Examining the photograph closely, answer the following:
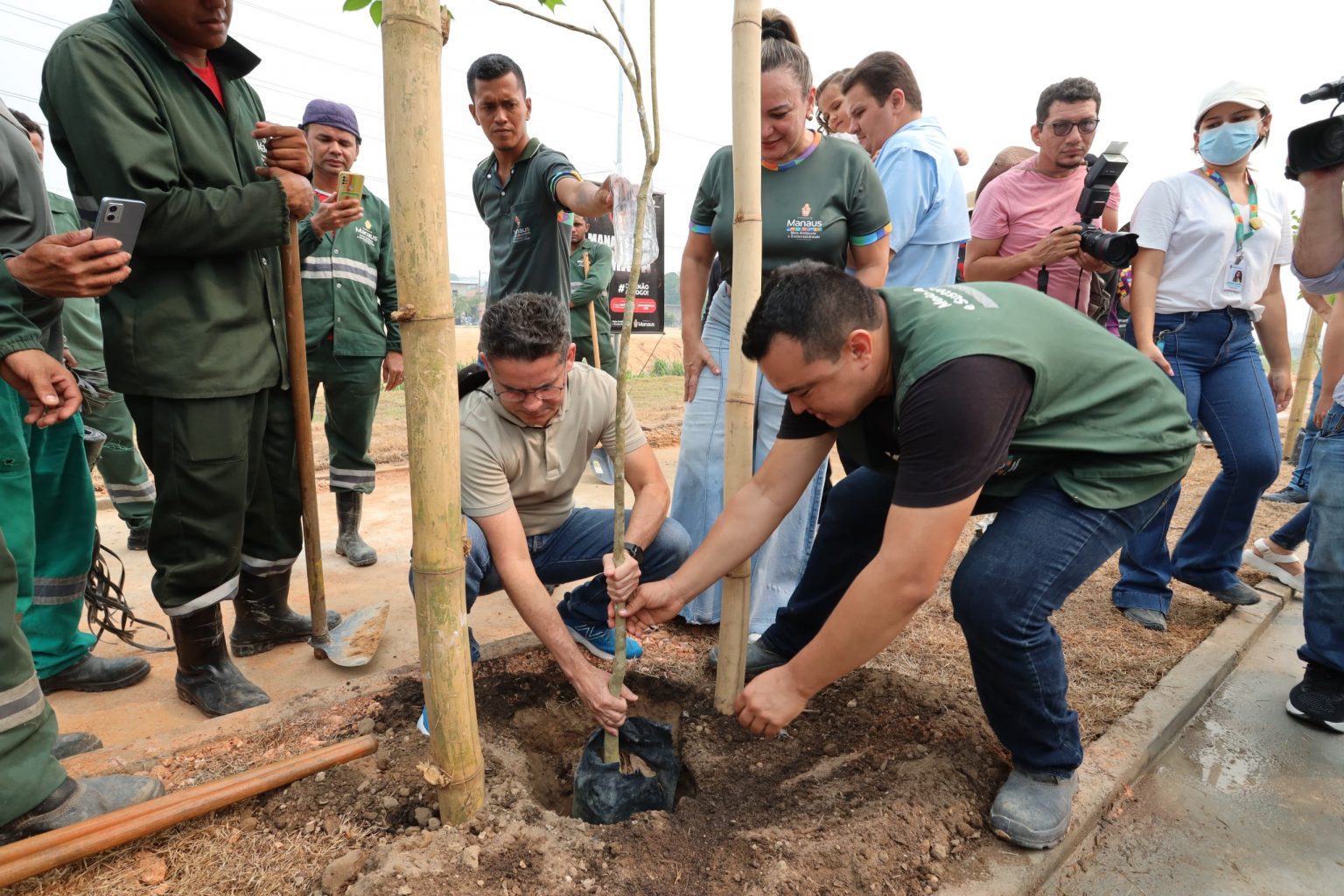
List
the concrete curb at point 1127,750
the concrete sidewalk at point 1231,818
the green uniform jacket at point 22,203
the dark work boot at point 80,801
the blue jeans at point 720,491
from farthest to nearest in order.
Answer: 1. the blue jeans at point 720,491
2. the green uniform jacket at point 22,203
3. the concrete sidewalk at point 1231,818
4. the concrete curb at point 1127,750
5. the dark work boot at point 80,801

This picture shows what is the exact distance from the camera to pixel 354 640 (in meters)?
2.93

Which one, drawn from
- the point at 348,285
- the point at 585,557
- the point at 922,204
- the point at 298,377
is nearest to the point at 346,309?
the point at 348,285

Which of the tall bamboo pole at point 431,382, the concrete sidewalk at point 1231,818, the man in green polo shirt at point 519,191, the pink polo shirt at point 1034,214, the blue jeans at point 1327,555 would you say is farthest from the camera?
the pink polo shirt at point 1034,214

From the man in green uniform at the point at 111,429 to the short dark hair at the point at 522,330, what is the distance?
2727mm

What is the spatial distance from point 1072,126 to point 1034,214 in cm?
39

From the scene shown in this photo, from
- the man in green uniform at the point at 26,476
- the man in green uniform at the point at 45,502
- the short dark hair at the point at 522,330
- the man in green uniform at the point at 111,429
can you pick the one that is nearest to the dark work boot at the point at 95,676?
the man in green uniform at the point at 45,502

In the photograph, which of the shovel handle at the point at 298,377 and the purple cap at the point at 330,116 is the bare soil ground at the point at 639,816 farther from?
the purple cap at the point at 330,116

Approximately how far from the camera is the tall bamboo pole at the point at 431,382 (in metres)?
1.41

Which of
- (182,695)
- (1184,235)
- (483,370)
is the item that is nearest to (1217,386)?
(1184,235)

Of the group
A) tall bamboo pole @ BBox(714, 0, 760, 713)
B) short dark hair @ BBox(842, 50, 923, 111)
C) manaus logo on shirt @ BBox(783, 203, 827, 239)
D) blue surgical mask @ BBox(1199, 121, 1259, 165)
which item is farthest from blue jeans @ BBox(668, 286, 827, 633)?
blue surgical mask @ BBox(1199, 121, 1259, 165)

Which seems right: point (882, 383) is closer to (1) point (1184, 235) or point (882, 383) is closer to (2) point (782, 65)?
(2) point (782, 65)

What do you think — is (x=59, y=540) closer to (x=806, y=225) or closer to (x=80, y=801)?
(x=80, y=801)

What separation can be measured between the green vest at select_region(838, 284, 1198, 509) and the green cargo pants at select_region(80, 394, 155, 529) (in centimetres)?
389

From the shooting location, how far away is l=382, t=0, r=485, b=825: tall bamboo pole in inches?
55.6
